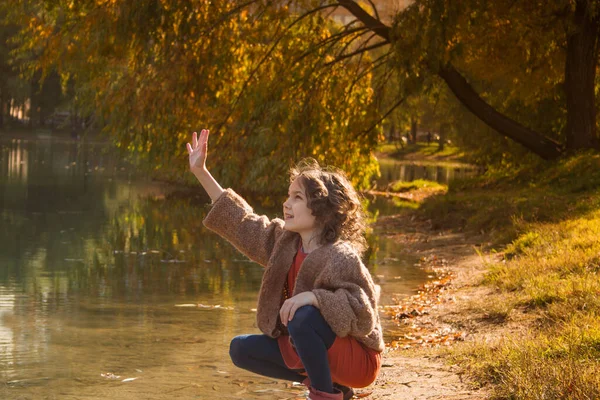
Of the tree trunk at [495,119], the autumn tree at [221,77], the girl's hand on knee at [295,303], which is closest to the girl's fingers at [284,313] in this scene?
the girl's hand on knee at [295,303]

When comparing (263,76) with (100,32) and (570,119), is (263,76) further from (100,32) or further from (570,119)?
(570,119)

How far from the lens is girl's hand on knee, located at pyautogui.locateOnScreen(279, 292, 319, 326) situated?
4270mm

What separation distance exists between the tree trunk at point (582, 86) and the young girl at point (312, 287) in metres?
14.9

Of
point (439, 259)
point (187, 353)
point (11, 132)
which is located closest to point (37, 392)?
point (187, 353)

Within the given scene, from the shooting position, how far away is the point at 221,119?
15.5m

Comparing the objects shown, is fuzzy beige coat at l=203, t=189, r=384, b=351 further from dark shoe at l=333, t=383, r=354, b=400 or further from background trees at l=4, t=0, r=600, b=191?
background trees at l=4, t=0, r=600, b=191

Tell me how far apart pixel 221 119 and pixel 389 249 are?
316 cm

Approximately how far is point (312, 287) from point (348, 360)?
1.14ft

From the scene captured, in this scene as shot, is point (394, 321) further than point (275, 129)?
No

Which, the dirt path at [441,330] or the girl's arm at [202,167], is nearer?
the girl's arm at [202,167]

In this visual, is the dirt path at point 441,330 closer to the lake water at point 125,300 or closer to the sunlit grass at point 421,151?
the lake water at point 125,300

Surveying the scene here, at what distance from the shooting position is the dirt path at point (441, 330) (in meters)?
5.73

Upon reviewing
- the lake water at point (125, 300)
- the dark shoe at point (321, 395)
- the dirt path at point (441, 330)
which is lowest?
the lake water at point (125, 300)

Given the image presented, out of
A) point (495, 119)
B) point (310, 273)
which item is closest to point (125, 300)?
point (310, 273)
